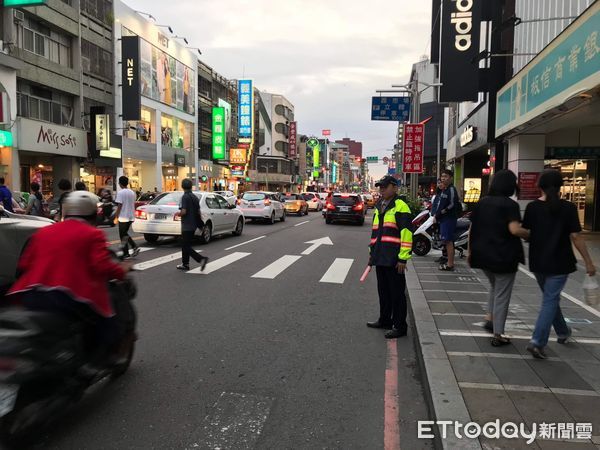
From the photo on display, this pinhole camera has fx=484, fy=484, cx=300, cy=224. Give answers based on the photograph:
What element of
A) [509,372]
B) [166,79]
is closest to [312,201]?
[166,79]

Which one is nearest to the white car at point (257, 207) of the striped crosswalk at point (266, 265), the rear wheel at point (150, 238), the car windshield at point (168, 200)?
the car windshield at point (168, 200)

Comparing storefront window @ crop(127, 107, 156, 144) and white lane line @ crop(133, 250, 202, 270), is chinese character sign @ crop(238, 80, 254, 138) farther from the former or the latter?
white lane line @ crop(133, 250, 202, 270)

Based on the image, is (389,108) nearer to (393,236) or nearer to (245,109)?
(393,236)

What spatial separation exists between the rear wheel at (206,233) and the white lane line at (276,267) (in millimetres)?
3213

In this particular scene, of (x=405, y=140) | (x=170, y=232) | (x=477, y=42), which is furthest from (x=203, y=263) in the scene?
(x=405, y=140)

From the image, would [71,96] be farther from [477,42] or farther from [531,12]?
[531,12]

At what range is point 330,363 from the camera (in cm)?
489

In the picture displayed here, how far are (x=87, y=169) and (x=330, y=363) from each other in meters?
30.7

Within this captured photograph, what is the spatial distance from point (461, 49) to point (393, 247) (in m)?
14.5

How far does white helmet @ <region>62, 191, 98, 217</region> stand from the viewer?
3.48m

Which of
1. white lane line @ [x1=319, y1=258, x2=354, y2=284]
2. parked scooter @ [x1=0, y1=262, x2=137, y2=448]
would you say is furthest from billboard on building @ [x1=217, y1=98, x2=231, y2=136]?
parked scooter @ [x1=0, y1=262, x2=137, y2=448]

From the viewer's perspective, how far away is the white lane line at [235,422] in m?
3.33

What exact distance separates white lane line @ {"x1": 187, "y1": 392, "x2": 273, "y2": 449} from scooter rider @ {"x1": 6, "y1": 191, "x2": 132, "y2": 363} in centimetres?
100

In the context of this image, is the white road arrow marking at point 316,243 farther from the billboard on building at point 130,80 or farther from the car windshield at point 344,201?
the billboard on building at point 130,80
